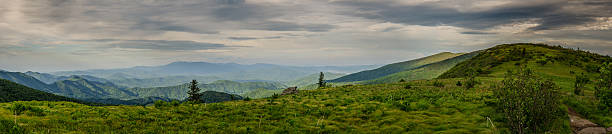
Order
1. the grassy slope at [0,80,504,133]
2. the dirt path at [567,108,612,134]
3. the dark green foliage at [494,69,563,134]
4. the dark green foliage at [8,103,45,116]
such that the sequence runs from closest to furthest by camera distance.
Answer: the dark green foliage at [494,69,563,134] < the dirt path at [567,108,612,134] < the grassy slope at [0,80,504,133] < the dark green foliage at [8,103,45,116]

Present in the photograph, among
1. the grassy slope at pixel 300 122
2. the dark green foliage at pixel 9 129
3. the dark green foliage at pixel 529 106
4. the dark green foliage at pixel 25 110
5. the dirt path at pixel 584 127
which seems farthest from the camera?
the dark green foliage at pixel 25 110

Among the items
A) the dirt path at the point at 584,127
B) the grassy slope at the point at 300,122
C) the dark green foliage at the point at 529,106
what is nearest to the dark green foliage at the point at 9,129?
the grassy slope at the point at 300,122

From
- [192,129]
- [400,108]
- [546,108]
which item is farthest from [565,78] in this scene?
[192,129]

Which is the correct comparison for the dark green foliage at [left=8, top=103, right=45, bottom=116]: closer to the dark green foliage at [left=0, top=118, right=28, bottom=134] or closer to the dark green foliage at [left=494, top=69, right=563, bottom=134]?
the dark green foliage at [left=0, top=118, right=28, bottom=134]

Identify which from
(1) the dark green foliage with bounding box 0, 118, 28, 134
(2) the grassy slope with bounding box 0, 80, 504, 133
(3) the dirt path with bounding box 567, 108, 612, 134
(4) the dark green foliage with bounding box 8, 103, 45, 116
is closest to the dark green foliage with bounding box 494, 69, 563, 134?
(2) the grassy slope with bounding box 0, 80, 504, 133

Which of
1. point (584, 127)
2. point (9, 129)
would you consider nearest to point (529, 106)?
point (584, 127)

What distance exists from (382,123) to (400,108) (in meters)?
5.97

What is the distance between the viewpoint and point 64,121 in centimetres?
1850

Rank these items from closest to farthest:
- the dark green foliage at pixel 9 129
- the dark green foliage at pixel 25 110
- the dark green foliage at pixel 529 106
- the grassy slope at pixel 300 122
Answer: the dark green foliage at pixel 9 129
the dark green foliage at pixel 529 106
the grassy slope at pixel 300 122
the dark green foliage at pixel 25 110

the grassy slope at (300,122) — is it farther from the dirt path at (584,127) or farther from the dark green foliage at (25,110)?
the dirt path at (584,127)

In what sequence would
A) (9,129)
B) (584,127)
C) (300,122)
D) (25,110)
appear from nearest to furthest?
(9,129), (584,127), (25,110), (300,122)

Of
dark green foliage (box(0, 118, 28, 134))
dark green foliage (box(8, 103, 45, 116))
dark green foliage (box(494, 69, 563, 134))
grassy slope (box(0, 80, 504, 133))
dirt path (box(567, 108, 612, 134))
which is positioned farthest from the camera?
dark green foliage (box(8, 103, 45, 116))

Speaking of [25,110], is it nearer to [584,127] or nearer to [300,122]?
[300,122]

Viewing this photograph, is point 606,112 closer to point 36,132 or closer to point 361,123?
point 361,123
